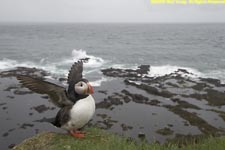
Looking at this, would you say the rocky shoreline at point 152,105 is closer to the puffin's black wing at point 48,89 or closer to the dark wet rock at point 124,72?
the dark wet rock at point 124,72

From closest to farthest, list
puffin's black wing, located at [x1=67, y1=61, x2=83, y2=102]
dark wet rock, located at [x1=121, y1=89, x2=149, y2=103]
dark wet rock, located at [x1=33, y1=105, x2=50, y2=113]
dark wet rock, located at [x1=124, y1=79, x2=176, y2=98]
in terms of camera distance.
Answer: puffin's black wing, located at [x1=67, y1=61, x2=83, y2=102] < dark wet rock, located at [x1=33, y1=105, x2=50, y2=113] < dark wet rock, located at [x1=121, y1=89, x2=149, y2=103] < dark wet rock, located at [x1=124, y1=79, x2=176, y2=98]

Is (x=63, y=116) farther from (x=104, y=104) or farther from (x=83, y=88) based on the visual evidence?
(x=104, y=104)

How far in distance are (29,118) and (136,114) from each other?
28.4 feet

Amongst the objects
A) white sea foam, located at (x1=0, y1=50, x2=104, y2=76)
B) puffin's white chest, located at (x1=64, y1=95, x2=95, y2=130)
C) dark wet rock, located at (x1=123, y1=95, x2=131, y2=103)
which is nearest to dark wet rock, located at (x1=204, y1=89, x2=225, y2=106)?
dark wet rock, located at (x1=123, y1=95, x2=131, y2=103)

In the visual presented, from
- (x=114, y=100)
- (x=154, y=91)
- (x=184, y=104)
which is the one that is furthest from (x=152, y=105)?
(x=154, y=91)

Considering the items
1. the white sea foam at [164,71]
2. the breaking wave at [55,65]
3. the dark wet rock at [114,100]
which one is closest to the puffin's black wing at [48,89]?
the dark wet rock at [114,100]

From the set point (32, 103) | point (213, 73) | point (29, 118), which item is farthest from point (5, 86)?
point (213, 73)

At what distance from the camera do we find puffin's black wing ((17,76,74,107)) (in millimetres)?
5398

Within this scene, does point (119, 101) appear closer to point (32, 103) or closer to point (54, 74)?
point (32, 103)

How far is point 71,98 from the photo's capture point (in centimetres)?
566

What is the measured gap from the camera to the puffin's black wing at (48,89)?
17.7ft

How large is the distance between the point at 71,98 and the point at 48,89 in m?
0.53

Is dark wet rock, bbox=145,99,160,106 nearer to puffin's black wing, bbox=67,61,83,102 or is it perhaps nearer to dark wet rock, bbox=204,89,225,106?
dark wet rock, bbox=204,89,225,106

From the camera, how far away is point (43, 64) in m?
44.3
